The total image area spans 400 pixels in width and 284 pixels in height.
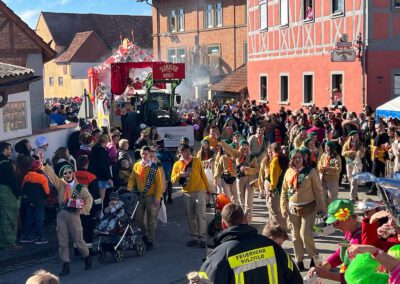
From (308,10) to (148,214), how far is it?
60.8ft

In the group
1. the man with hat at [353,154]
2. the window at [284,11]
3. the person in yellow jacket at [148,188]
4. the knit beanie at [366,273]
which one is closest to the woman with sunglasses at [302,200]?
the person in yellow jacket at [148,188]

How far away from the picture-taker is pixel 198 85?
4750cm

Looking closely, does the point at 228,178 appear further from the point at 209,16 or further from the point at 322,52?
the point at 209,16

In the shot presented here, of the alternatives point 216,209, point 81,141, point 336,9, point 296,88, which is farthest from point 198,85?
point 216,209

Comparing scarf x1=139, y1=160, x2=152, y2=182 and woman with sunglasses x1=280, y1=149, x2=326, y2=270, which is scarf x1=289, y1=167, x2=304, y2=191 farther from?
scarf x1=139, y1=160, x2=152, y2=182

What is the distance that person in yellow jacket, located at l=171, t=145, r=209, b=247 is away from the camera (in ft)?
36.4

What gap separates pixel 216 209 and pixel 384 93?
1419cm

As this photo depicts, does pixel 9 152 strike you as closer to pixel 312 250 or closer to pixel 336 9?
pixel 312 250

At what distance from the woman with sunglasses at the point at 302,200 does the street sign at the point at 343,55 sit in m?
14.7

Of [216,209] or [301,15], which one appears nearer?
[216,209]

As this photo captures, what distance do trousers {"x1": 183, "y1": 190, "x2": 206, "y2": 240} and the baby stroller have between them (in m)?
0.90

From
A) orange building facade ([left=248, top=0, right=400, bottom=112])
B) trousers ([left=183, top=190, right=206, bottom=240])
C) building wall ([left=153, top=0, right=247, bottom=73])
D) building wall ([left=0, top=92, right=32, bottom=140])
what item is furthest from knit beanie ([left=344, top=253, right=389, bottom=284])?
building wall ([left=153, top=0, right=247, bottom=73])

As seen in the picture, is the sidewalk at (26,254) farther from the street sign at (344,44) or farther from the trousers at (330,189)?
the street sign at (344,44)

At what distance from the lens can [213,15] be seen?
46531 mm
